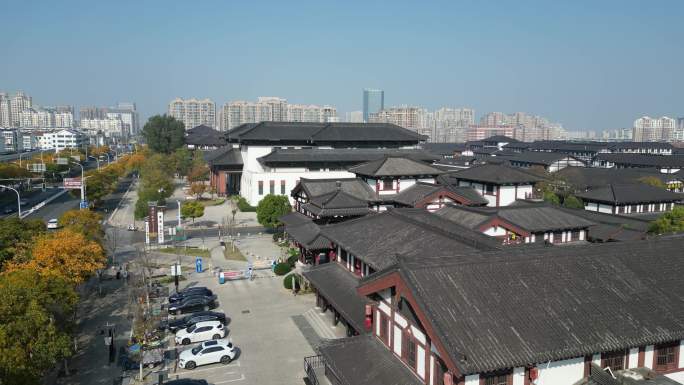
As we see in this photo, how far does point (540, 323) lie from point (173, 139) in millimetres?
104890

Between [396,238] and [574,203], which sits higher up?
[396,238]

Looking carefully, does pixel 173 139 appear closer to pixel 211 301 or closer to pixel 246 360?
pixel 211 301

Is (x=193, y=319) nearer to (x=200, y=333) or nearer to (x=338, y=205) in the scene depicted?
(x=200, y=333)

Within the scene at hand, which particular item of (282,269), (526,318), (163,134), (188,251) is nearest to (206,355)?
(282,269)

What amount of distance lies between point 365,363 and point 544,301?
20.4 ft

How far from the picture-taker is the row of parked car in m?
23.5

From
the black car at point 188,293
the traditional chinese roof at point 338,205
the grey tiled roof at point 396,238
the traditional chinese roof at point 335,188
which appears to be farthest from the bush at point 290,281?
the traditional chinese roof at point 335,188

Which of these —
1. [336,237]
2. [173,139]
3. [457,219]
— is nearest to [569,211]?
[457,219]

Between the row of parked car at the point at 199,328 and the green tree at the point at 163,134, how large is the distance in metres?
81.9

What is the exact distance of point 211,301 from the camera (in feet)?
103

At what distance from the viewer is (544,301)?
48.9 feet

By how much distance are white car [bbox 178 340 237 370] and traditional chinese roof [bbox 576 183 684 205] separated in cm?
3700

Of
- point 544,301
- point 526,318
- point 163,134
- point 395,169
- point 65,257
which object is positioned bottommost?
point 65,257

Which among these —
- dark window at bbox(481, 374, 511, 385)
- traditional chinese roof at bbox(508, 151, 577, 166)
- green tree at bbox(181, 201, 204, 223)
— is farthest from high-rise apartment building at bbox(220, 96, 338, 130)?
dark window at bbox(481, 374, 511, 385)
